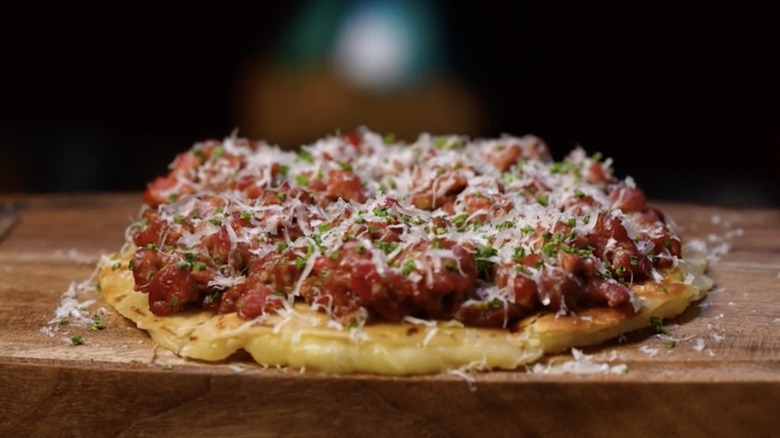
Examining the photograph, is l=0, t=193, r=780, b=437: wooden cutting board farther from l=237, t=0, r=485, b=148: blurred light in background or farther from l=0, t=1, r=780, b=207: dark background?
l=237, t=0, r=485, b=148: blurred light in background

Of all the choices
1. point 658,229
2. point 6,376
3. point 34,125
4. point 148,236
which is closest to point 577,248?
point 658,229

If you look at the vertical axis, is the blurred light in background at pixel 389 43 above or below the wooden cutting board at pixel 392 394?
above

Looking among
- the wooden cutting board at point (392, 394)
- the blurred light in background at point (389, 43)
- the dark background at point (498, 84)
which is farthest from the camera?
the blurred light in background at point (389, 43)

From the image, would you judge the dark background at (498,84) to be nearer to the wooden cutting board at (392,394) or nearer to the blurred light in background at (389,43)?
the blurred light in background at (389,43)

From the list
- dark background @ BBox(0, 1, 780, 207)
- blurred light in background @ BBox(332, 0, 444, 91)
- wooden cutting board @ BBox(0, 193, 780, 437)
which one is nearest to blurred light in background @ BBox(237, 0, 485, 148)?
blurred light in background @ BBox(332, 0, 444, 91)

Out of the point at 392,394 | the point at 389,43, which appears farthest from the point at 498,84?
the point at 392,394

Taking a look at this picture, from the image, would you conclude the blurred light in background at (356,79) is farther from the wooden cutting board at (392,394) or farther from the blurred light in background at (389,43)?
the wooden cutting board at (392,394)

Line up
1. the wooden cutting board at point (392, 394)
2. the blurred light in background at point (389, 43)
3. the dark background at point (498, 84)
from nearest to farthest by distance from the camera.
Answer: the wooden cutting board at point (392, 394)
the dark background at point (498, 84)
the blurred light in background at point (389, 43)

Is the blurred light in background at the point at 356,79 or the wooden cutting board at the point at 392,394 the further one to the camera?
the blurred light in background at the point at 356,79

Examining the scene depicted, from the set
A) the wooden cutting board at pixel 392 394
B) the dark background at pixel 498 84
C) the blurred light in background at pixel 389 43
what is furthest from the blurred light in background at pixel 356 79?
the wooden cutting board at pixel 392 394
